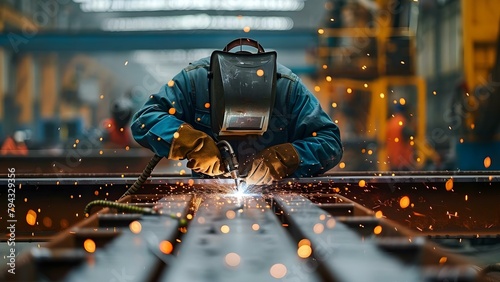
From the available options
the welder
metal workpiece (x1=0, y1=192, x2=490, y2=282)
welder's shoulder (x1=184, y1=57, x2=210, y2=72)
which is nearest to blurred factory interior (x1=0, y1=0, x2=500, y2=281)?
the welder

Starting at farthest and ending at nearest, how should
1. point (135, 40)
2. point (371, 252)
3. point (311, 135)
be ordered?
1. point (135, 40)
2. point (311, 135)
3. point (371, 252)

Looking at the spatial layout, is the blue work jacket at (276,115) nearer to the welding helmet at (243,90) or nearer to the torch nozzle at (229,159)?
the torch nozzle at (229,159)

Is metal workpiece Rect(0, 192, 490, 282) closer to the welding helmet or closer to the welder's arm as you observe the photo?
the welding helmet

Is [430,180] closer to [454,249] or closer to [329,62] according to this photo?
[454,249]

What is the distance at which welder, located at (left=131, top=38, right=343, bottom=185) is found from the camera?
2199mm

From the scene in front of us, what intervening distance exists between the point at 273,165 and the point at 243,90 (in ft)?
1.64

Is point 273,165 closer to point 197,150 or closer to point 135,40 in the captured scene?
point 197,150

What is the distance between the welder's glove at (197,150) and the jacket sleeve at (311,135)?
48cm

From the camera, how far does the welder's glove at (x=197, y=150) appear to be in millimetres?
2408

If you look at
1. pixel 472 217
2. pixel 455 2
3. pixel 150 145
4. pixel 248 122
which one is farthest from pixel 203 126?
pixel 455 2

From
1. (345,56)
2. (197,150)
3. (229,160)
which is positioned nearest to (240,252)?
(229,160)

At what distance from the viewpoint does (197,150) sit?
2.43 meters

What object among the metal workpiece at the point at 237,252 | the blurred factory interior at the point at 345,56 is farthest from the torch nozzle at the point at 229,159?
the blurred factory interior at the point at 345,56

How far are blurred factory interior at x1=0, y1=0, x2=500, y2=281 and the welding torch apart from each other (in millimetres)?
404
